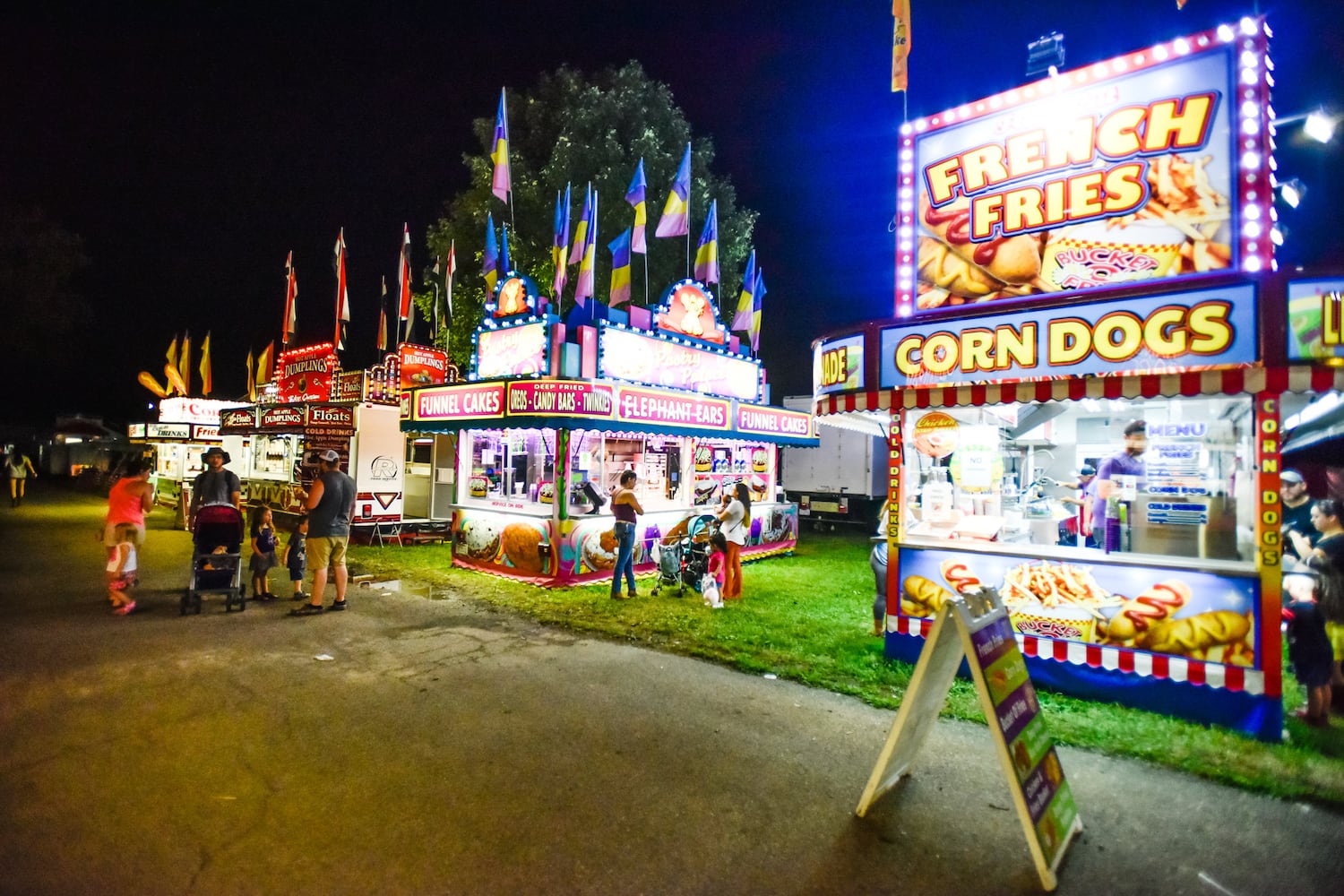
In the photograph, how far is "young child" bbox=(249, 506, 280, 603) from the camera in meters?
9.01

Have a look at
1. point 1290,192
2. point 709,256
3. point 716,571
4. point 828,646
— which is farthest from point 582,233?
point 1290,192

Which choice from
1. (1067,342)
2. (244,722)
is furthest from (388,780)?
(1067,342)

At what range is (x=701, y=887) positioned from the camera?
3242 mm

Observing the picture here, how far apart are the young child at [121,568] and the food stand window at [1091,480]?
9.48m

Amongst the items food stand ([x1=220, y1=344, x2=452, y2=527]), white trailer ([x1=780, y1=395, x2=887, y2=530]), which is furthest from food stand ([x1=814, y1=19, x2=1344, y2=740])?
white trailer ([x1=780, y1=395, x2=887, y2=530])

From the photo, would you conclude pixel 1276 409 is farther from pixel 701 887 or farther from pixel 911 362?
pixel 701 887

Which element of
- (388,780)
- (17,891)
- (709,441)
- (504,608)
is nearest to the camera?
(17,891)

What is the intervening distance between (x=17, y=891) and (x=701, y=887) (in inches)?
125

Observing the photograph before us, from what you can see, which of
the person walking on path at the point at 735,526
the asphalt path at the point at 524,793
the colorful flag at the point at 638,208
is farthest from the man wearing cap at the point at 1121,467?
the colorful flag at the point at 638,208

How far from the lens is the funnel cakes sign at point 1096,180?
559 centimetres

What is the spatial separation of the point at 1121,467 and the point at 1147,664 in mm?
1930

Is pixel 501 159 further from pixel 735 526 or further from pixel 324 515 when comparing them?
pixel 735 526

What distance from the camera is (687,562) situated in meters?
10.5

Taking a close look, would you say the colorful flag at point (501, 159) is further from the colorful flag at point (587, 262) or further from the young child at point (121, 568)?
the young child at point (121, 568)
